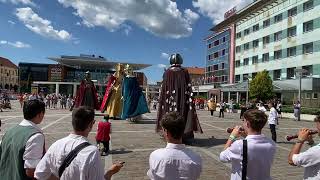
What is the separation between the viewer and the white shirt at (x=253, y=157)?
4.33 meters

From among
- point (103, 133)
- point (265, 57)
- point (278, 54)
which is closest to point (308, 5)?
point (278, 54)

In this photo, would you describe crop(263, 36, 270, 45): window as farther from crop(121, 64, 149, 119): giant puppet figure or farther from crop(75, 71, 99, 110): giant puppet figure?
crop(121, 64, 149, 119): giant puppet figure

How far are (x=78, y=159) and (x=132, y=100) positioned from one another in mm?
19239

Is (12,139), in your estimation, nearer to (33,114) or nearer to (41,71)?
(33,114)

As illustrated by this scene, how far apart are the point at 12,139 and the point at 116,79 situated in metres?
20.1

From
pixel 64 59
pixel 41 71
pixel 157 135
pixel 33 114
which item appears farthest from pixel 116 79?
pixel 41 71

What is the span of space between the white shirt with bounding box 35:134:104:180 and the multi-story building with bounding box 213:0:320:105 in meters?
38.4

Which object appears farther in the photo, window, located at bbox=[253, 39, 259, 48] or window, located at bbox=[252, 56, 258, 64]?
window, located at bbox=[252, 56, 258, 64]

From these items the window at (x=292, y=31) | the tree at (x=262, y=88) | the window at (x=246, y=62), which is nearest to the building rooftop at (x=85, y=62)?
the window at (x=246, y=62)

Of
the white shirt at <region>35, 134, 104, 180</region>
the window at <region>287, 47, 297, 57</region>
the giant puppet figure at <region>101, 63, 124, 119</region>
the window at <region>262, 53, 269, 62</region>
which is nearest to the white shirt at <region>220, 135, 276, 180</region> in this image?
the white shirt at <region>35, 134, 104, 180</region>

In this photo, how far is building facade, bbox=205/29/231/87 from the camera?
241ft

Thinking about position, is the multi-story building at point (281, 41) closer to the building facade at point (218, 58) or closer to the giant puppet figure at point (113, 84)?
the building facade at point (218, 58)

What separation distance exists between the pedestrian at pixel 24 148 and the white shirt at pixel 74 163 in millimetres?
373

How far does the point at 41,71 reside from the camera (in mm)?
113375
